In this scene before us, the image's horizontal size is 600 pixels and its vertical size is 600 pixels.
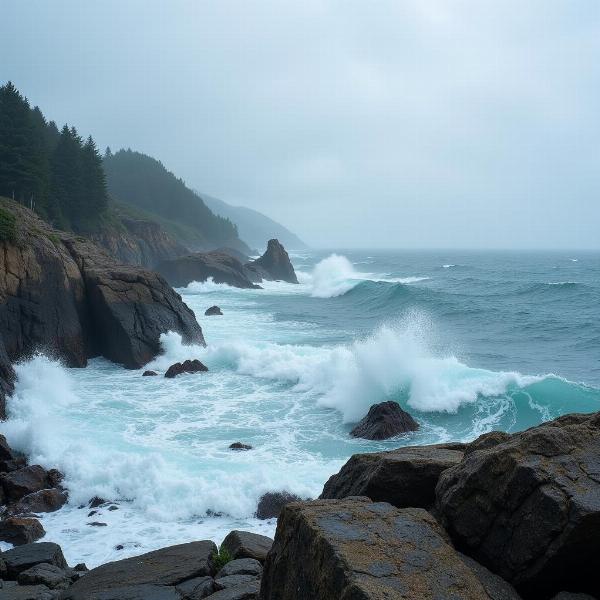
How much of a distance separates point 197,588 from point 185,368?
16316 mm

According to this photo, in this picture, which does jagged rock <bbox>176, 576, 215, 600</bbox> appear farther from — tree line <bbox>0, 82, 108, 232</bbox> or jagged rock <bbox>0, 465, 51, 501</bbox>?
tree line <bbox>0, 82, 108, 232</bbox>

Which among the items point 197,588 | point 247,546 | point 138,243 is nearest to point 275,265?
point 138,243

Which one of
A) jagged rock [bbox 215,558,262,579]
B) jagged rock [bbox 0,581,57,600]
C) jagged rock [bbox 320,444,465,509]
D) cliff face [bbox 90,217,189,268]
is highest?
cliff face [bbox 90,217,189,268]

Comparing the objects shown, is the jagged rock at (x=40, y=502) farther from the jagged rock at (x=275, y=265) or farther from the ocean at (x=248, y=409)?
the jagged rock at (x=275, y=265)

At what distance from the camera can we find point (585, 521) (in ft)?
12.7

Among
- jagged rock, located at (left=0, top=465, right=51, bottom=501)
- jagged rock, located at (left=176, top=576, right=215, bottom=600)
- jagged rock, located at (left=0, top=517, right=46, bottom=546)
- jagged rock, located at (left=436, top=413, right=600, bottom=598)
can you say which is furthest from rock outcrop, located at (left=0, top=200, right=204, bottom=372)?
jagged rock, located at (left=436, top=413, right=600, bottom=598)

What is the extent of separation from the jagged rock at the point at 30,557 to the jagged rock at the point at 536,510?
635cm

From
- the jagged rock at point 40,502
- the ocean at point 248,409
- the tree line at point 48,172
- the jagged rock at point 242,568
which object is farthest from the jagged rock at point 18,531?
the tree line at point 48,172

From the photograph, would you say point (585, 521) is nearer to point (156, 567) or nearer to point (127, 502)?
point (156, 567)

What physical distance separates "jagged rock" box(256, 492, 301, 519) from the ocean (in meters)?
0.19

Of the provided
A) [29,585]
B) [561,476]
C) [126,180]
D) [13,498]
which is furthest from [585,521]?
[126,180]

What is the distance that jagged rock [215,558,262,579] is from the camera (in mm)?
6693

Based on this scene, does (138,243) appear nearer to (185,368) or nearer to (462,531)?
(185,368)

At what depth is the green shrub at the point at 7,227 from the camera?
20.7 meters
